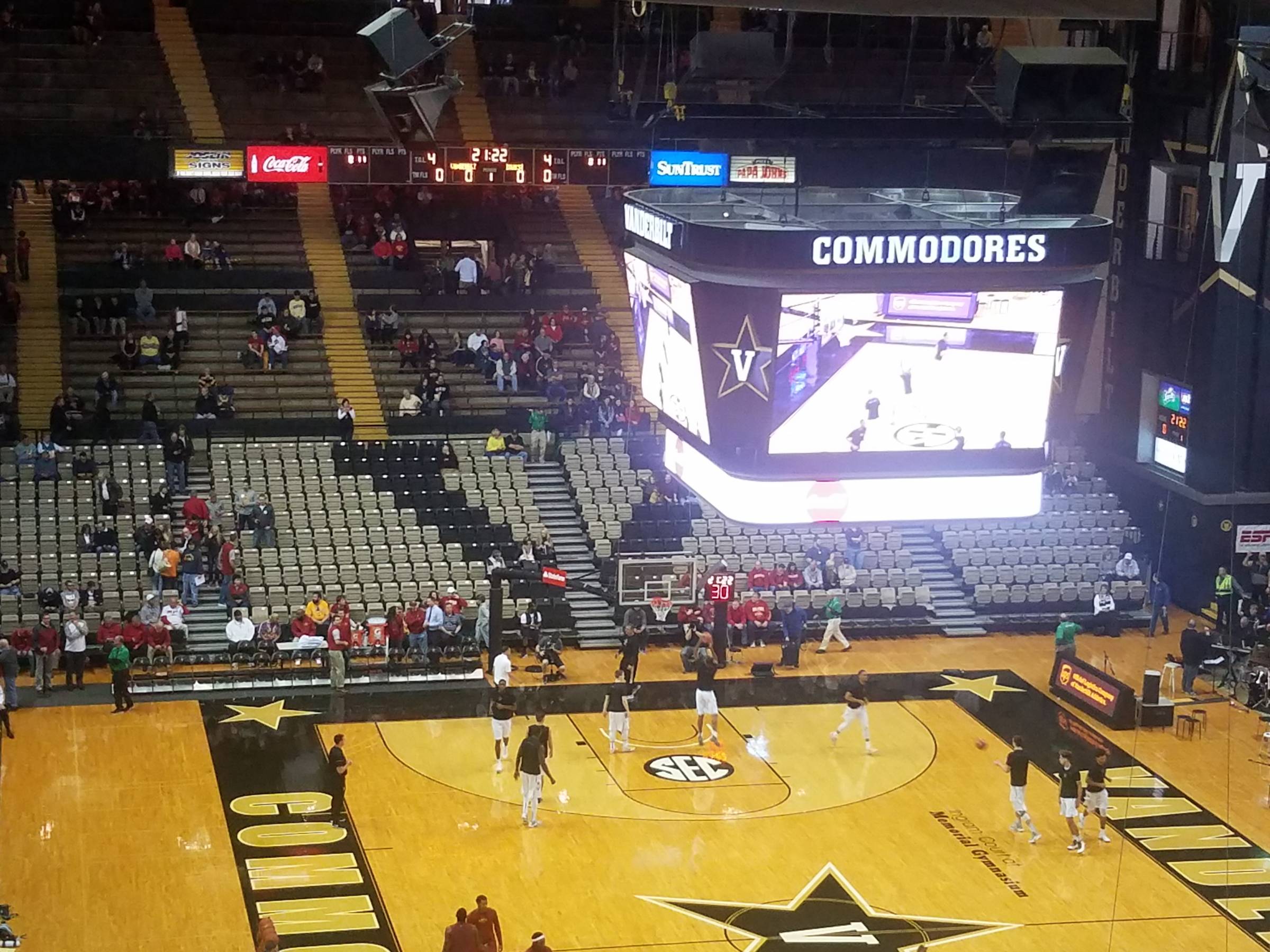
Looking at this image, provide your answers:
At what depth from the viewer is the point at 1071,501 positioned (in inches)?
1554

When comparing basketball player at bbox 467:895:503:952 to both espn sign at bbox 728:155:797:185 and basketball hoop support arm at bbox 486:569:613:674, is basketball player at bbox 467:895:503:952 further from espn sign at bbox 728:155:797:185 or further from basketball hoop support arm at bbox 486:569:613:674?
espn sign at bbox 728:155:797:185

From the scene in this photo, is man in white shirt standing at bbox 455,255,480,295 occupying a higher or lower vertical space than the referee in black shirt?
higher

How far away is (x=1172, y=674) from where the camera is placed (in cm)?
3338

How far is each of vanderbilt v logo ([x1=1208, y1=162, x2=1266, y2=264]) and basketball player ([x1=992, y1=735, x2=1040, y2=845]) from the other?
13801mm

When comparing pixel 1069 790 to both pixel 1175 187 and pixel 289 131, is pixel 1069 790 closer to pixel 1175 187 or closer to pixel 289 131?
pixel 1175 187

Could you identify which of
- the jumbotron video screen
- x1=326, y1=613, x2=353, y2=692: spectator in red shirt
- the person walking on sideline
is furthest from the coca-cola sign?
the jumbotron video screen

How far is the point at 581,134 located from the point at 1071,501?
13.2 m

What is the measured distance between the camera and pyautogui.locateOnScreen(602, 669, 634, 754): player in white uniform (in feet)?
92.4

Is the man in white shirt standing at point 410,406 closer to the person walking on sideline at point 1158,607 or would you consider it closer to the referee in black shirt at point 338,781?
the referee in black shirt at point 338,781

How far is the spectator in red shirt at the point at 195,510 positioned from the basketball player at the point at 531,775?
1114 centimetres

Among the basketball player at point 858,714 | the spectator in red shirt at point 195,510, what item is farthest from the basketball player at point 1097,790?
the spectator in red shirt at point 195,510

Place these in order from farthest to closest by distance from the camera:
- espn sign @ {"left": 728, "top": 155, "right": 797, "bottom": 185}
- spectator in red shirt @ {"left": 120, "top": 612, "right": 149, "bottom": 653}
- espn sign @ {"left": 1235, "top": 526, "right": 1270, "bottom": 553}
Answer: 1. espn sign @ {"left": 1235, "top": 526, "right": 1270, "bottom": 553}
2. espn sign @ {"left": 728, "top": 155, "right": 797, "bottom": 185}
3. spectator in red shirt @ {"left": 120, "top": 612, "right": 149, "bottom": 653}

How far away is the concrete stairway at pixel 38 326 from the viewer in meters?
38.2

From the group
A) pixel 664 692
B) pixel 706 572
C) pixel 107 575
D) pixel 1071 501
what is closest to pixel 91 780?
pixel 107 575
